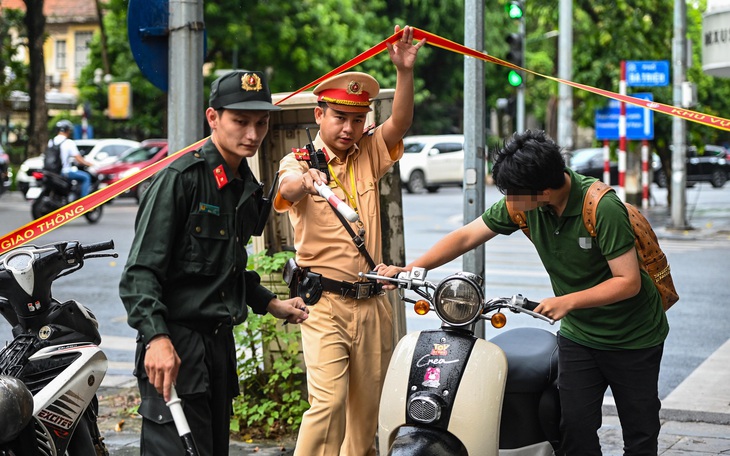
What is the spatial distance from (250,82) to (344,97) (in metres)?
0.93

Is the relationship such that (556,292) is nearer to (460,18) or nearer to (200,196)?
(200,196)

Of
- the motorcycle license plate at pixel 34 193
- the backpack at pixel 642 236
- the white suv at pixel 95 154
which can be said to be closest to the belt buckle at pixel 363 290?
the backpack at pixel 642 236

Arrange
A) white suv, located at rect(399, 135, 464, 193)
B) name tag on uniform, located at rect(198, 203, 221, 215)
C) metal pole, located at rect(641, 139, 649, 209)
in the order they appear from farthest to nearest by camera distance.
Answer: white suv, located at rect(399, 135, 464, 193) → metal pole, located at rect(641, 139, 649, 209) → name tag on uniform, located at rect(198, 203, 221, 215)

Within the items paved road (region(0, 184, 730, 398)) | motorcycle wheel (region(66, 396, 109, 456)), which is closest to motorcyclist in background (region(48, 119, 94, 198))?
paved road (region(0, 184, 730, 398))

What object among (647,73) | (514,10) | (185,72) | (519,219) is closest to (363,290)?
(519,219)

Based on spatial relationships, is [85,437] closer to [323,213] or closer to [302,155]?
[323,213]

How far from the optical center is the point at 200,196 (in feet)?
11.1

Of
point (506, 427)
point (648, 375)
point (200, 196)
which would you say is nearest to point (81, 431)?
point (200, 196)

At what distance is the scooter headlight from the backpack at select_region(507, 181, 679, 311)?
1.30 ft

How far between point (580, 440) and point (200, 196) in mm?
1708

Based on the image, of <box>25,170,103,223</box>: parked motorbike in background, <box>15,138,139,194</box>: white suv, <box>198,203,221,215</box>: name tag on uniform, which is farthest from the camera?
<box>15,138,139,194</box>: white suv

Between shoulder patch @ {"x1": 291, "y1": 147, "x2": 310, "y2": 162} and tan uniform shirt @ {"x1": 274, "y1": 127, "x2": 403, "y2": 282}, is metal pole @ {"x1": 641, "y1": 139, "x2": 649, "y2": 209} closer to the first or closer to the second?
tan uniform shirt @ {"x1": 274, "y1": 127, "x2": 403, "y2": 282}

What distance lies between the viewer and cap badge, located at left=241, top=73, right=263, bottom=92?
3416 mm

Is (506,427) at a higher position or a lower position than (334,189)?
lower
